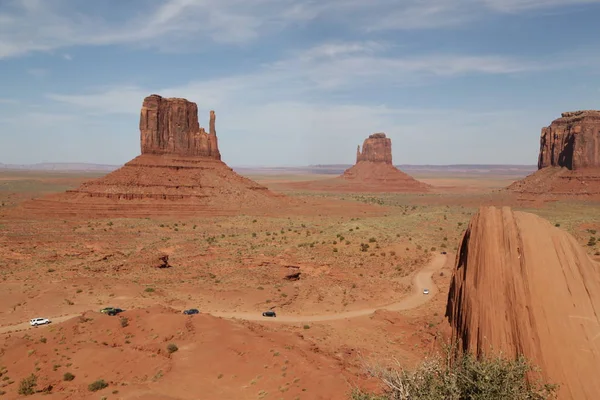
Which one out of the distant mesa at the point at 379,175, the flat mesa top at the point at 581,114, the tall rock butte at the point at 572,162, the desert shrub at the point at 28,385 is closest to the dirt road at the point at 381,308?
the desert shrub at the point at 28,385

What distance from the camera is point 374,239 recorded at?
50594mm

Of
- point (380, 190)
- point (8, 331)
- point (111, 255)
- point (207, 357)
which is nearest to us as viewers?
point (207, 357)

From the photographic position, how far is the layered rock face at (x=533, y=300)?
11.4 m

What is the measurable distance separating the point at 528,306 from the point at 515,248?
2.18 metres

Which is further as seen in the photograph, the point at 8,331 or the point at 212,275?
the point at 212,275

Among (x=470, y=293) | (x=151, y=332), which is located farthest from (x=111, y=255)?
(x=470, y=293)

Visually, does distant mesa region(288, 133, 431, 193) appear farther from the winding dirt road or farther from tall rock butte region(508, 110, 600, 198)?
the winding dirt road

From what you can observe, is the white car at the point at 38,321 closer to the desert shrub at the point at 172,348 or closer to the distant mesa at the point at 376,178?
the desert shrub at the point at 172,348

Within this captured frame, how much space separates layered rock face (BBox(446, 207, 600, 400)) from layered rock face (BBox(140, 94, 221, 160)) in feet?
292

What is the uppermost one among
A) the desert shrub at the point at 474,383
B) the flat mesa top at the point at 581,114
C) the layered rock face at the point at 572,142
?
the flat mesa top at the point at 581,114

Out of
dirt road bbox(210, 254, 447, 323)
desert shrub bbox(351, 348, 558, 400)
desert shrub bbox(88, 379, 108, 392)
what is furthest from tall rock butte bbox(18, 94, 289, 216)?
desert shrub bbox(351, 348, 558, 400)

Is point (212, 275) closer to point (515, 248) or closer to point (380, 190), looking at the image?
point (515, 248)

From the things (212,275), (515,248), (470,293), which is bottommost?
(212,275)

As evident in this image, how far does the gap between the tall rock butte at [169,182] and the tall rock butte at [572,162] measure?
6815 centimetres
